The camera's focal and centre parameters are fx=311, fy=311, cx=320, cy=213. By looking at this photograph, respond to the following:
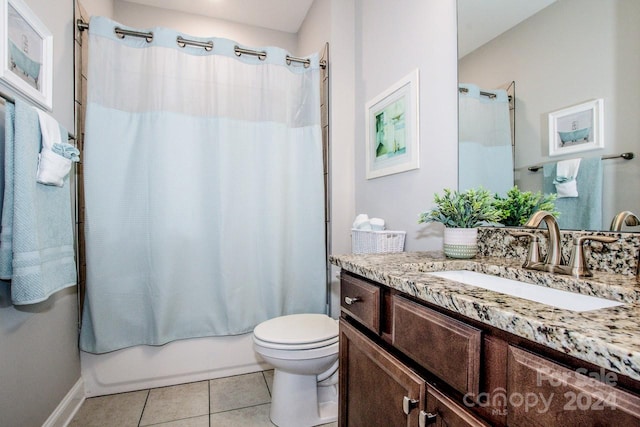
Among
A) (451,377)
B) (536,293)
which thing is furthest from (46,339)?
(536,293)

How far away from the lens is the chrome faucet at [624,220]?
80cm

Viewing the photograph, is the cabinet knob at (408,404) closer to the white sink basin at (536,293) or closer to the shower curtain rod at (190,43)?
the white sink basin at (536,293)

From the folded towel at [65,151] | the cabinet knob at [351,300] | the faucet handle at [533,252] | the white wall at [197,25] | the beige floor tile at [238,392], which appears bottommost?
the beige floor tile at [238,392]

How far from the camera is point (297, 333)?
1.55 meters

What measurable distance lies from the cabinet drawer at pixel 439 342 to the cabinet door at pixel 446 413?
0.04 m

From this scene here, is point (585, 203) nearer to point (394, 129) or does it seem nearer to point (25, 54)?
point (394, 129)

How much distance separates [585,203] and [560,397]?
687 mm

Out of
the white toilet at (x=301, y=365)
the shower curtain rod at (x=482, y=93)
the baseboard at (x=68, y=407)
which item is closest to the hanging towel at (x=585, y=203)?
the shower curtain rod at (x=482, y=93)

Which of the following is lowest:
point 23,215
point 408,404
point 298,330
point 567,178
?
point 298,330

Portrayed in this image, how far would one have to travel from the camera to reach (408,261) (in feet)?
3.55

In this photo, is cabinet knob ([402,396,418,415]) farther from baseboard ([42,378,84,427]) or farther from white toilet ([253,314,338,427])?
baseboard ([42,378,84,427])

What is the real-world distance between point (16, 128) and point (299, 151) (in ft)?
4.61

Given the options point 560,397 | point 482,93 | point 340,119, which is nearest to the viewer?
point 560,397

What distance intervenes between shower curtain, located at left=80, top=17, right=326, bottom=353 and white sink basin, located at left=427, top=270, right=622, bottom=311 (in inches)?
49.3
